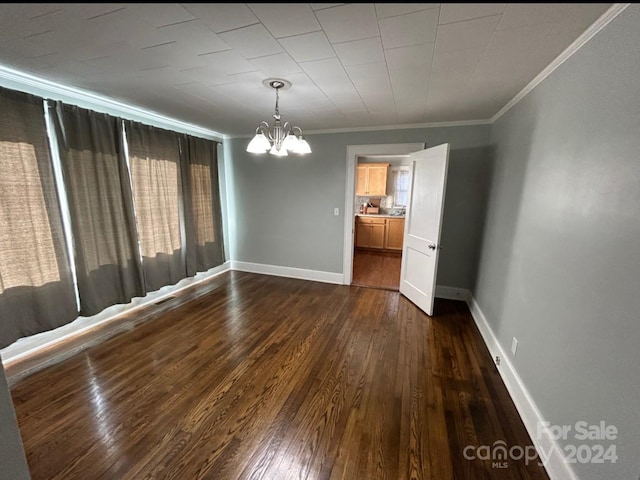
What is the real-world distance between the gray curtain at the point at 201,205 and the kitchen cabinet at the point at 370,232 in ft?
10.8

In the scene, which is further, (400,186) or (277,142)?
(400,186)

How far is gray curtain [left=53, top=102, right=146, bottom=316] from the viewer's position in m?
2.43

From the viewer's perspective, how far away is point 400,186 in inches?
256

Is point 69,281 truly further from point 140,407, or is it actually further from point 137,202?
point 140,407

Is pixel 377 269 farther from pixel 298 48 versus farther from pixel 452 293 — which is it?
pixel 298 48

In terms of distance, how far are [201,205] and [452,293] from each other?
3.95 metres

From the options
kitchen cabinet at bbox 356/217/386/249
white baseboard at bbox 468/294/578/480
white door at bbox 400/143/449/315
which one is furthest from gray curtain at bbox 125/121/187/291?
kitchen cabinet at bbox 356/217/386/249

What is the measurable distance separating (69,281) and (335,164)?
11.1ft

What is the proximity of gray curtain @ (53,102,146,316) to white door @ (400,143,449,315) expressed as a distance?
3481mm

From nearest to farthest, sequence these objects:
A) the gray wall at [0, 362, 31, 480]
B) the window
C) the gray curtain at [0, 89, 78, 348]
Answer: the gray wall at [0, 362, 31, 480] → the gray curtain at [0, 89, 78, 348] → the window

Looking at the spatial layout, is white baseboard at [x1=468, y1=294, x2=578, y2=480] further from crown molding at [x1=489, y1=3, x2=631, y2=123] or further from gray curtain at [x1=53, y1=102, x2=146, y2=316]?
gray curtain at [x1=53, y1=102, x2=146, y2=316]

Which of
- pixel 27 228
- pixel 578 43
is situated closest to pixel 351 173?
A: pixel 578 43

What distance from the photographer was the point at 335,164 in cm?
392

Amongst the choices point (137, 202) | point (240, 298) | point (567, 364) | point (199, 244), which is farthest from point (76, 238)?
point (567, 364)
